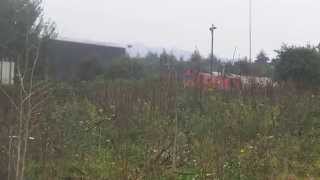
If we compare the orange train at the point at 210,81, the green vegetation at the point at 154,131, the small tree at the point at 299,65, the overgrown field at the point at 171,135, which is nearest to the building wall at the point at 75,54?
the small tree at the point at 299,65

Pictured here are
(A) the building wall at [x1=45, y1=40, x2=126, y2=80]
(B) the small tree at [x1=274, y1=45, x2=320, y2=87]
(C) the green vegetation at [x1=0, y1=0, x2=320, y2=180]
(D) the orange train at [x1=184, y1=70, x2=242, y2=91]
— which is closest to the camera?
(C) the green vegetation at [x1=0, y1=0, x2=320, y2=180]

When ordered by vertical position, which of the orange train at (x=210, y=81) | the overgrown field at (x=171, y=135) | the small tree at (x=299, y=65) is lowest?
the overgrown field at (x=171, y=135)

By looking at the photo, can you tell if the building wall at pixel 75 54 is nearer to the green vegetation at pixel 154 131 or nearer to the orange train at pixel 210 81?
the orange train at pixel 210 81

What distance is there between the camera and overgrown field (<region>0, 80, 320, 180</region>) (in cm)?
618

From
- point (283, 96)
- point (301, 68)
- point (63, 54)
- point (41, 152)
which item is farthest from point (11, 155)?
point (63, 54)

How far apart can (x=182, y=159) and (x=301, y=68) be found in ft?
43.3

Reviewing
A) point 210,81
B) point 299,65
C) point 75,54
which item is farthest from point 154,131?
point 75,54

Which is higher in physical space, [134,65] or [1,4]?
[1,4]

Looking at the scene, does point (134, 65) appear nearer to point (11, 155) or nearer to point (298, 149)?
point (298, 149)

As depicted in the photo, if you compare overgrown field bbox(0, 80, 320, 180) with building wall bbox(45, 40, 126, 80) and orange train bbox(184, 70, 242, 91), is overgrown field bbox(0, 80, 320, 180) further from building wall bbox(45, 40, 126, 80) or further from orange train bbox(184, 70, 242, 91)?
building wall bbox(45, 40, 126, 80)

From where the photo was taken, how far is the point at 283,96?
1088 centimetres

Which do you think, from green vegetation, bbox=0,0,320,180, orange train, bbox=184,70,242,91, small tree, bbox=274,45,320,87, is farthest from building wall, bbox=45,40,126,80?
green vegetation, bbox=0,0,320,180

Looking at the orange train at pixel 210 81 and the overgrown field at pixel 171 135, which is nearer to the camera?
the overgrown field at pixel 171 135

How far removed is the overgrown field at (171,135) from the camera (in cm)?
618
